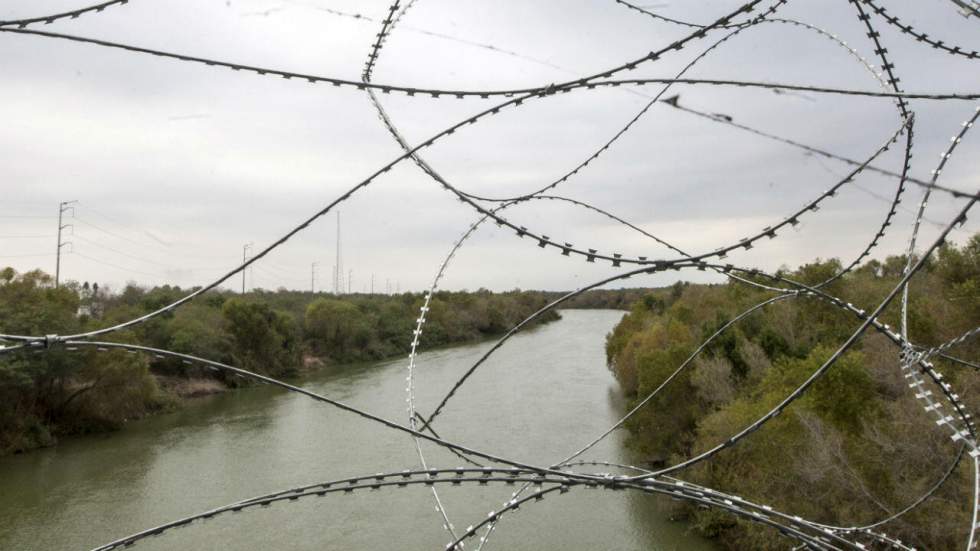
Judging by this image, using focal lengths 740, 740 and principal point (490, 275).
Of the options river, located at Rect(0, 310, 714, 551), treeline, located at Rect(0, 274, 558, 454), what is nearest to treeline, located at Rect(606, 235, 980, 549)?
river, located at Rect(0, 310, 714, 551)

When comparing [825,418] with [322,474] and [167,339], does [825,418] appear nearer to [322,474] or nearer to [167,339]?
[322,474]

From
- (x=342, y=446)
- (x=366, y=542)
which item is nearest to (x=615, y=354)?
(x=342, y=446)

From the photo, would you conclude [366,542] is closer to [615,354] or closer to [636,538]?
[636,538]

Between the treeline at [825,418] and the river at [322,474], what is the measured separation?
1.64m

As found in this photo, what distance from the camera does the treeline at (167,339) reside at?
891 inches

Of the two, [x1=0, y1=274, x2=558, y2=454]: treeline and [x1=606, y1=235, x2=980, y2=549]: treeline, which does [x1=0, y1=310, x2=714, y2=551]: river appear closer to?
[x1=0, y1=274, x2=558, y2=454]: treeline

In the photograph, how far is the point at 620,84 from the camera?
9.45ft

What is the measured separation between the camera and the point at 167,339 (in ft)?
107

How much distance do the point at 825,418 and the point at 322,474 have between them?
11.1m

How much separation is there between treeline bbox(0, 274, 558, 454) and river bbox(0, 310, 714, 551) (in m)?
1.28

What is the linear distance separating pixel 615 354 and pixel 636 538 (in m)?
16.8

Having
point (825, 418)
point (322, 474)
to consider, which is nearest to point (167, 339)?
point (322, 474)

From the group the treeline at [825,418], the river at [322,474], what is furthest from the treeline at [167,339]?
the treeline at [825,418]

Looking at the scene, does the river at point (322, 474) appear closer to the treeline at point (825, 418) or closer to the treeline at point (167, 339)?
the treeline at point (167, 339)
